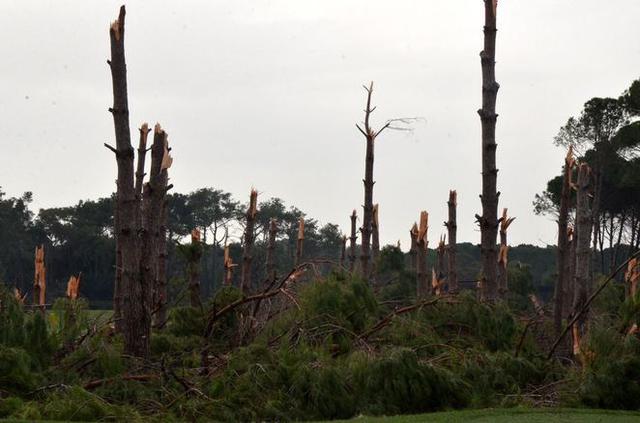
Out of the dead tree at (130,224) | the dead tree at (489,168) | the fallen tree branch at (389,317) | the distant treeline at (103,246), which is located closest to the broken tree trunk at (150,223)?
the dead tree at (130,224)

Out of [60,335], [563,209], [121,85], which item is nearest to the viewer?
[60,335]

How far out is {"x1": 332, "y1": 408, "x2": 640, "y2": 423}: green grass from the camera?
8.29m

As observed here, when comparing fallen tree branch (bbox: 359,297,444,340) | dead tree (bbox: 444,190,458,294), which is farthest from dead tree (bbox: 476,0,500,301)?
dead tree (bbox: 444,190,458,294)

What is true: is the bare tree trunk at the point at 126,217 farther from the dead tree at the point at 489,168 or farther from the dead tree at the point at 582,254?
the dead tree at the point at 582,254

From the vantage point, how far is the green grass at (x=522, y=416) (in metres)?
8.29

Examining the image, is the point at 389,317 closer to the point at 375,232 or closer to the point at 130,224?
the point at 130,224

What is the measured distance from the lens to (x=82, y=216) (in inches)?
2248

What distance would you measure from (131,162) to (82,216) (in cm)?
4671

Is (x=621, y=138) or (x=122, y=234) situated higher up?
(x=621, y=138)

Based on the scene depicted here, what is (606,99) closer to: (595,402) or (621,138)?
(621,138)

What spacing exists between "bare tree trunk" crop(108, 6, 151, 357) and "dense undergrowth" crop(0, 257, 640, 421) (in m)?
0.27

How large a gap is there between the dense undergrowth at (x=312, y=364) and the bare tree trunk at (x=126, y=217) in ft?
0.88

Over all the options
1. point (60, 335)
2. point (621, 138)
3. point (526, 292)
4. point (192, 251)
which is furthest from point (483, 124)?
point (621, 138)

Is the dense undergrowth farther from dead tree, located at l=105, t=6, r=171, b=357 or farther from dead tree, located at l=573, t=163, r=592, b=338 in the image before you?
dead tree, located at l=573, t=163, r=592, b=338
